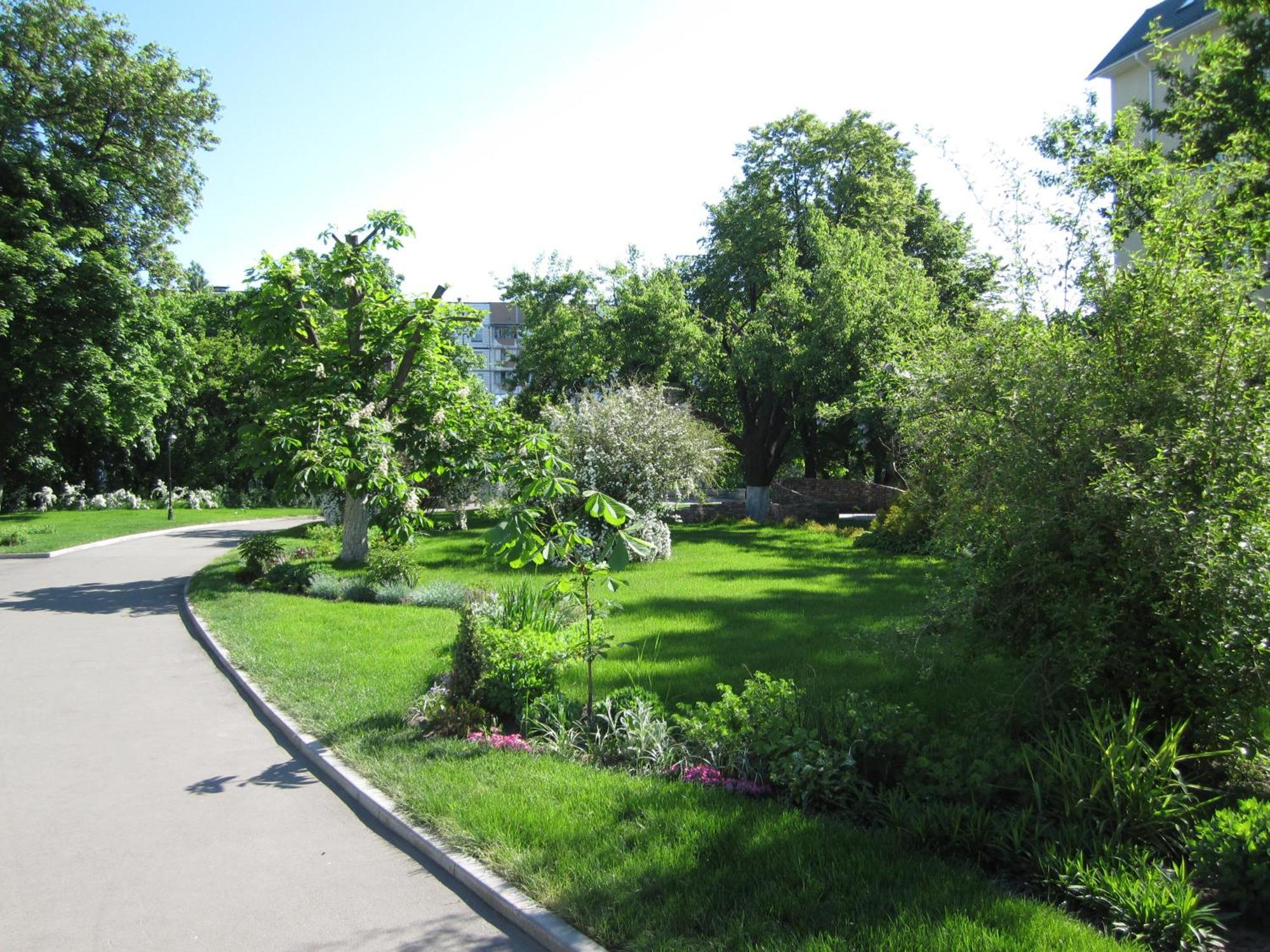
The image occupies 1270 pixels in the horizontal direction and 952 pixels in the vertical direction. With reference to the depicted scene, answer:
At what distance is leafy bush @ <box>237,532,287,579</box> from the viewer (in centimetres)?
1612

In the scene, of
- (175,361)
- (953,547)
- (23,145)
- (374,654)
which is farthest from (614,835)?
(175,361)

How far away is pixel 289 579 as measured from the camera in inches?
593

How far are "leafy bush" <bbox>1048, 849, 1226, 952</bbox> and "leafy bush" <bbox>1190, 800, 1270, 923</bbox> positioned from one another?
0.10 meters

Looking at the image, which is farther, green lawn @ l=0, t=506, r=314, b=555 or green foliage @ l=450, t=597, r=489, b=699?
green lawn @ l=0, t=506, r=314, b=555

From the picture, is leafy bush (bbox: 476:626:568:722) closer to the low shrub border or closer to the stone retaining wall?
the low shrub border

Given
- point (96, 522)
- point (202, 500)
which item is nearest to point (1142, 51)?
point (96, 522)

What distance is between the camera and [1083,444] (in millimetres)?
5426

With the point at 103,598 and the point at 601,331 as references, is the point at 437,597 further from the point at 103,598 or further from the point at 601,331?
the point at 601,331

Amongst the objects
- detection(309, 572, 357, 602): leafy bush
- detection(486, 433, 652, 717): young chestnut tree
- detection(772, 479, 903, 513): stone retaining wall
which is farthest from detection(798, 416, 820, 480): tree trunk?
detection(486, 433, 652, 717): young chestnut tree

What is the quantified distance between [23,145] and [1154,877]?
97.0 feet

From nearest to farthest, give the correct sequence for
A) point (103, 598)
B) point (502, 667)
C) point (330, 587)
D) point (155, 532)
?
point (502, 667) → point (330, 587) → point (103, 598) → point (155, 532)

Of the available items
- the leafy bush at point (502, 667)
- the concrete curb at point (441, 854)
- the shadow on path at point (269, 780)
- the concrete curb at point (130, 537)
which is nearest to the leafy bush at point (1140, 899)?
the concrete curb at point (441, 854)

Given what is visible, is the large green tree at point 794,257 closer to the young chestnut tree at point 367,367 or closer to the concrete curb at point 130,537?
the young chestnut tree at point 367,367

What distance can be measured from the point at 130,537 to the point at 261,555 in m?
12.9
